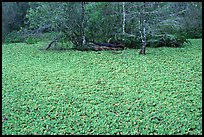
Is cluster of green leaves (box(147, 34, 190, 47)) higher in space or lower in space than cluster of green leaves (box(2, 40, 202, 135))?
lower

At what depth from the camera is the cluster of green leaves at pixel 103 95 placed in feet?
13.1

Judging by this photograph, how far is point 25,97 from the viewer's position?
16.7 feet

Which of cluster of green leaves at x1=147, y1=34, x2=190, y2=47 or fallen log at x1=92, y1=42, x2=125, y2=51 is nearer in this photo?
fallen log at x1=92, y1=42, x2=125, y2=51

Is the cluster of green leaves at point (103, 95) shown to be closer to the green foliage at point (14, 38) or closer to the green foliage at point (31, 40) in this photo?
the green foliage at point (31, 40)

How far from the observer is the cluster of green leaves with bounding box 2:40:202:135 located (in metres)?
3.99

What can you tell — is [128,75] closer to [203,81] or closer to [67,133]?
[203,81]

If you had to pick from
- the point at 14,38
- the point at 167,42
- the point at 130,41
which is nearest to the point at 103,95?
the point at 130,41

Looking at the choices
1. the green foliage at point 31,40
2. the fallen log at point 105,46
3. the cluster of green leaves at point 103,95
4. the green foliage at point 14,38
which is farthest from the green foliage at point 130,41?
the green foliage at point 14,38

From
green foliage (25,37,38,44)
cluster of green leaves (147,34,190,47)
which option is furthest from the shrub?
cluster of green leaves (147,34,190,47)

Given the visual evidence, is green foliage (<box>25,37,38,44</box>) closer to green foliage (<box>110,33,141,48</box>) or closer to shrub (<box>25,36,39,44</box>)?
shrub (<box>25,36,39,44</box>)

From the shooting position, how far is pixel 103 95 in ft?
16.7

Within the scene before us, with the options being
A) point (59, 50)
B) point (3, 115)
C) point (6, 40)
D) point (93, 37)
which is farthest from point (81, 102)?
point (6, 40)

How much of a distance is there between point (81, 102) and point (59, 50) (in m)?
5.23

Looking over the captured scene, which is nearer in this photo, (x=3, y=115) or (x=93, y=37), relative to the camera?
(x=3, y=115)
